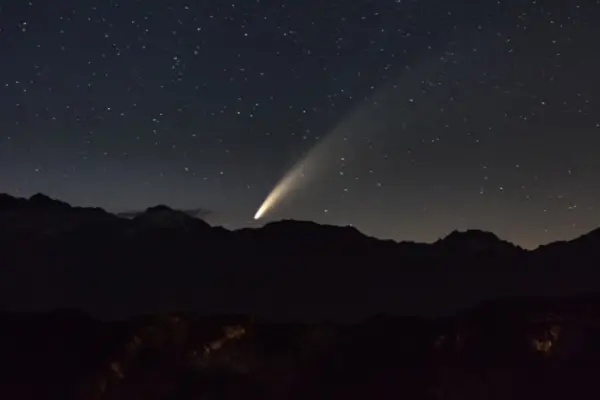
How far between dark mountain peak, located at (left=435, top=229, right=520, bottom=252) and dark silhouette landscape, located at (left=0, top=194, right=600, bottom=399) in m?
0.32

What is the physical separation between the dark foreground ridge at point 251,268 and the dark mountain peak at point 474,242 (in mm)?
233

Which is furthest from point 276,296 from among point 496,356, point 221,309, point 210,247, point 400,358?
point 496,356

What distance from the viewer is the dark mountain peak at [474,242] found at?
9269 cm

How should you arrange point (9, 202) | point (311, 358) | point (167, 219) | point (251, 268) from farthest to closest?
point (9, 202) → point (167, 219) → point (251, 268) → point (311, 358)

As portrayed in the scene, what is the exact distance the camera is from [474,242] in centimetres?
9569

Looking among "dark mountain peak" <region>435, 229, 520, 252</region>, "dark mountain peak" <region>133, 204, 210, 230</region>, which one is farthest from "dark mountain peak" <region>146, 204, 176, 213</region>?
"dark mountain peak" <region>435, 229, 520, 252</region>

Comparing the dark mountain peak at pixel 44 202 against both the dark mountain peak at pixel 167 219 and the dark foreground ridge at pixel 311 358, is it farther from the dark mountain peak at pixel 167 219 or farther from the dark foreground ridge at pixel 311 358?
the dark foreground ridge at pixel 311 358

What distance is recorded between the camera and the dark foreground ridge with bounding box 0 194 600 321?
75.9 metres

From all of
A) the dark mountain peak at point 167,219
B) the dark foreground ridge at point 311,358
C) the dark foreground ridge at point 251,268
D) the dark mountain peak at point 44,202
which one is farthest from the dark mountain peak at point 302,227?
the dark foreground ridge at point 311,358

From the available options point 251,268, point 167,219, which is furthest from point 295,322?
point 167,219

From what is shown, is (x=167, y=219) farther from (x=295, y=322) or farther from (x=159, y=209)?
(x=295, y=322)

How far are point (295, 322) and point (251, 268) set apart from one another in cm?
3047

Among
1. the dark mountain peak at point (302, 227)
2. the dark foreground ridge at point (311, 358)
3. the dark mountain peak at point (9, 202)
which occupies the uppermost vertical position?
the dark mountain peak at point (9, 202)

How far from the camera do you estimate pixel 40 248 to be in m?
92.5
